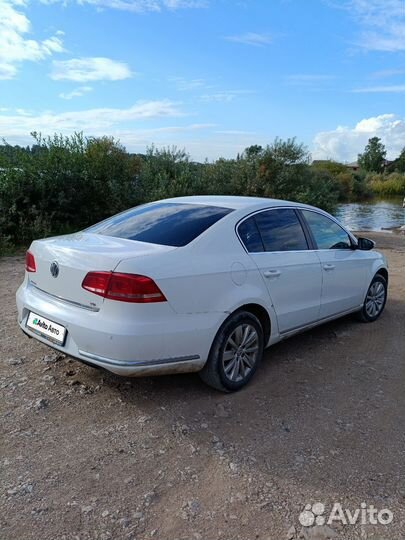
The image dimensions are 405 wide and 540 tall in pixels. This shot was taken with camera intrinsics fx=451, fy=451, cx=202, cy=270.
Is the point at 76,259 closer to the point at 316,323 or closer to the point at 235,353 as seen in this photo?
the point at 235,353

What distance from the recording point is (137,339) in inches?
120

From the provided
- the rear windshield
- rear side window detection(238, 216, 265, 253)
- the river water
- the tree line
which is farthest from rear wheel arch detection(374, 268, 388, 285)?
the river water

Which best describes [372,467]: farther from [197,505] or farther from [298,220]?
[298,220]

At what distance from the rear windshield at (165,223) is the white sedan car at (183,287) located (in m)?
0.01

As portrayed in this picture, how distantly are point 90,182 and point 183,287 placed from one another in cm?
961

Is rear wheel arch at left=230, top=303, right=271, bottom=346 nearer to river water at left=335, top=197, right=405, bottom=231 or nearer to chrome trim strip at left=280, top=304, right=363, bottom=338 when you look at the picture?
chrome trim strip at left=280, top=304, right=363, bottom=338

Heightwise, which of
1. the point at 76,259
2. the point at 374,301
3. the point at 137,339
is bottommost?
the point at 374,301

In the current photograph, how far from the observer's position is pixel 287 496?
2.55m

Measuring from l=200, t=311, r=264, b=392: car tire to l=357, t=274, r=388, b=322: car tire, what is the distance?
2227 mm

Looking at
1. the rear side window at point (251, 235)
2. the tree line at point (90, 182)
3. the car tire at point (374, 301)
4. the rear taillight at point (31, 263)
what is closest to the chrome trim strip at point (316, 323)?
the car tire at point (374, 301)

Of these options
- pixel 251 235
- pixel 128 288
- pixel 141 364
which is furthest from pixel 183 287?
pixel 251 235

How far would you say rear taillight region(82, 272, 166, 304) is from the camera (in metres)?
3.05

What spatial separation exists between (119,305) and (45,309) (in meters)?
0.77

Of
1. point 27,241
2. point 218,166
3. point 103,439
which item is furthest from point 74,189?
point 103,439
